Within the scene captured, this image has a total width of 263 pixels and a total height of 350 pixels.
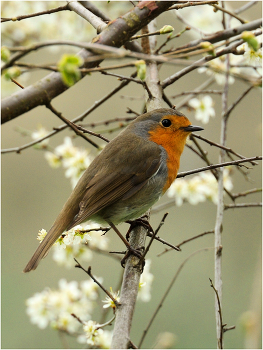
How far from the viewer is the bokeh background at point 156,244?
231 inches

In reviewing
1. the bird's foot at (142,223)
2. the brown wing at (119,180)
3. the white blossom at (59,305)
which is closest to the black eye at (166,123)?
the brown wing at (119,180)

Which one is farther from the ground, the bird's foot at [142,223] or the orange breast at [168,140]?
the orange breast at [168,140]

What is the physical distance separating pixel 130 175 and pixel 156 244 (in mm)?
4120

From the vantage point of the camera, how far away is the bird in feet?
10.2

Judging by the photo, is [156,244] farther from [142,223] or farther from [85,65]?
[85,65]

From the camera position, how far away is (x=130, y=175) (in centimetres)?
323

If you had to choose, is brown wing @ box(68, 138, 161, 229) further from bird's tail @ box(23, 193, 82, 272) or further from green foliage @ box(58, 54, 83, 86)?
green foliage @ box(58, 54, 83, 86)

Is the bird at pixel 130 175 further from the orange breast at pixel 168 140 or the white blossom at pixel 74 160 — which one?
the white blossom at pixel 74 160

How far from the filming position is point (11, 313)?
20.8 ft

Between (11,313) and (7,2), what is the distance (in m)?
4.24

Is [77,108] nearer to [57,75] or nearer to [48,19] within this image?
[48,19]

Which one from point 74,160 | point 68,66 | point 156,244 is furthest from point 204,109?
point 156,244

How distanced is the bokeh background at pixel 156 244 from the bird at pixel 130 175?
74 cm

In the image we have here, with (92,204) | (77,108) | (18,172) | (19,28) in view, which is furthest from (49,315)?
(77,108)
